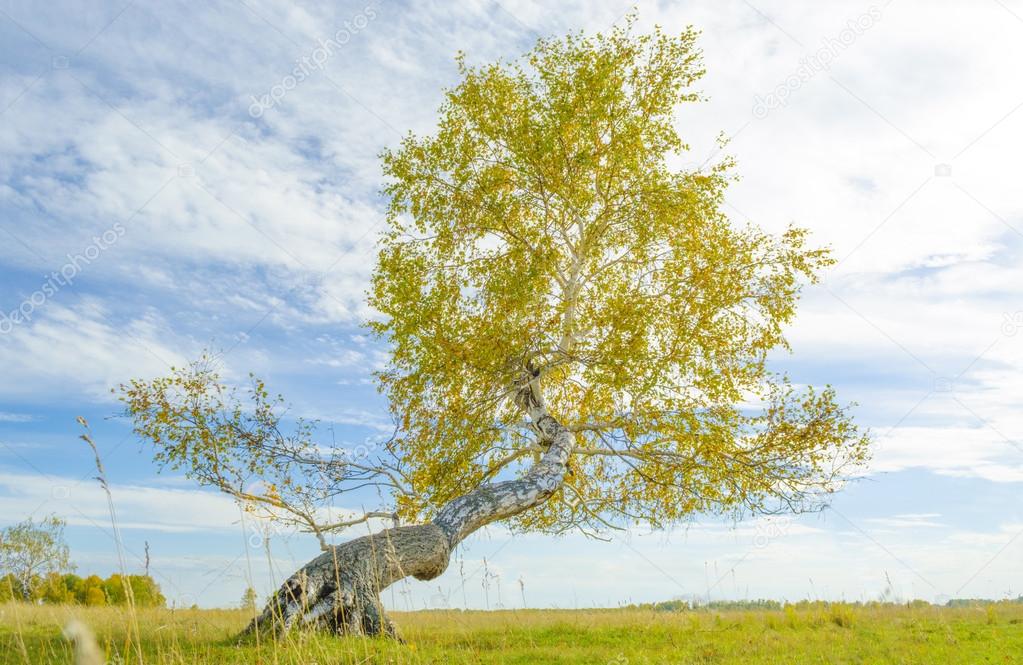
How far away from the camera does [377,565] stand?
35.6 ft

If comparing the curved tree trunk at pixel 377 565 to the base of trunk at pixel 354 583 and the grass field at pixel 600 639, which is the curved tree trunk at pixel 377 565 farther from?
the grass field at pixel 600 639

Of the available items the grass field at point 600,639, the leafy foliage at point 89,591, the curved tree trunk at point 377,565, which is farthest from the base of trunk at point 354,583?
the leafy foliage at point 89,591

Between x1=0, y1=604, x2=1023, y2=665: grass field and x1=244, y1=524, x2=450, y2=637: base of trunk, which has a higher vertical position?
x1=244, y1=524, x2=450, y2=637: base of trunk

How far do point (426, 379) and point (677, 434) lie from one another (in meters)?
5.52

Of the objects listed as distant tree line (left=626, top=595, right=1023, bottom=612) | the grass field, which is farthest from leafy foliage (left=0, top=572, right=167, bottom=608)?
distant tree line (left=626, top=595, right=1023, bottom=612)

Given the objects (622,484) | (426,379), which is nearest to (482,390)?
(426,379)

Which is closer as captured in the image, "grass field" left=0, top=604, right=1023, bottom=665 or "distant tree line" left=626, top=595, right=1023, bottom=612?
"grass field" left=0, top=604, right=1023, bottom=665

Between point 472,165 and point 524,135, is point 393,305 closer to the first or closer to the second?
point 472,165

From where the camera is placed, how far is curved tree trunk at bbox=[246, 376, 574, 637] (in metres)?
10.1

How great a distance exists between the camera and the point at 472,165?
1691 centimetres

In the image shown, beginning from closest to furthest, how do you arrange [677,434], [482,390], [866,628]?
[866,628], [677,434], [482,390]

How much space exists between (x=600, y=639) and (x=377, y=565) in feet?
14.1

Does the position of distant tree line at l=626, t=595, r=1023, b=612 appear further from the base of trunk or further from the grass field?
the base of trunk

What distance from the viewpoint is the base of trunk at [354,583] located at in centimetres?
1009
